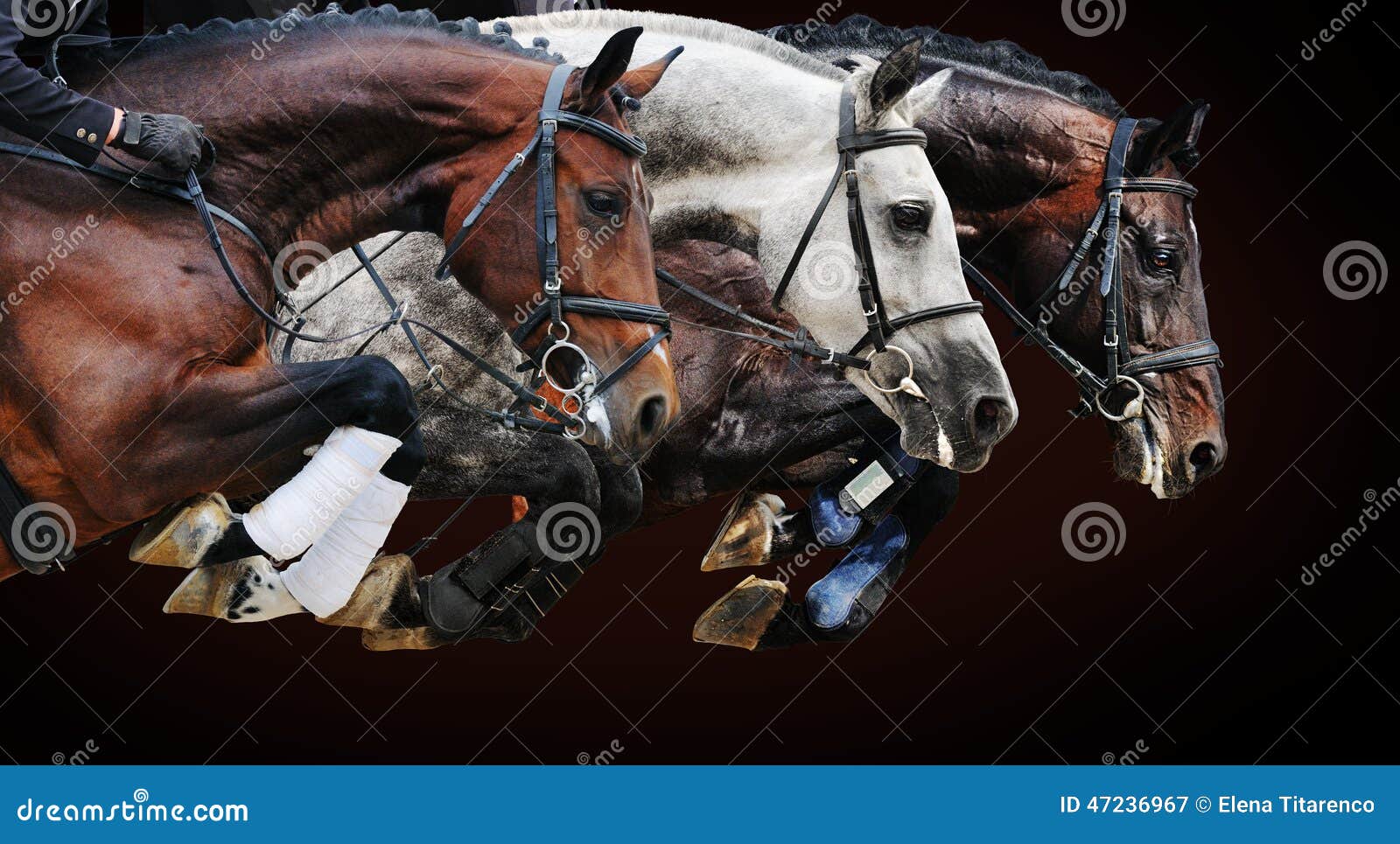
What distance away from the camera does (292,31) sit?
5293 millimetres

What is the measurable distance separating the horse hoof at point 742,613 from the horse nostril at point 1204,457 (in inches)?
68.6

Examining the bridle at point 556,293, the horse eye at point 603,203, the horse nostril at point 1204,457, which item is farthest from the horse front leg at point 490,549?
the horse nostril at point 1204,457

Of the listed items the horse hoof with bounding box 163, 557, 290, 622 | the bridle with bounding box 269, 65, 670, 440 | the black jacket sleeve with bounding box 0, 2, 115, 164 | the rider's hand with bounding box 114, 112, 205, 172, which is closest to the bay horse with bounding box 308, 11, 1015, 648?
the horse hoof with bounding box 163, 557, 290, 622

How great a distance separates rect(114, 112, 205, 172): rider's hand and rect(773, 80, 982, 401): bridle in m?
2.17

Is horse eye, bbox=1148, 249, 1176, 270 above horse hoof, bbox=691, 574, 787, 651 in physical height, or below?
above

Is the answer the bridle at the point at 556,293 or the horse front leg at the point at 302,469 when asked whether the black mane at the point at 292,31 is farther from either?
the horse front leg at the point at 302,469

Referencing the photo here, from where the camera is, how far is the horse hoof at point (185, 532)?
5074 millimetres

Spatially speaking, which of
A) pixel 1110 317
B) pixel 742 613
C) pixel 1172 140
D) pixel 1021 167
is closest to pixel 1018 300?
pixel 1110 317

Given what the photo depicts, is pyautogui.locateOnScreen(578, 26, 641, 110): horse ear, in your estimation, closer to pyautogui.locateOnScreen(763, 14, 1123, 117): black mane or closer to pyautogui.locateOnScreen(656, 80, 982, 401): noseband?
pyautogui.locateOnScreen(656, 80, 982, 401): noseband

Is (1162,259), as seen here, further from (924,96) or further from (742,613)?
(742,613)

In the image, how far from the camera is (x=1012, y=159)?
22.4ft

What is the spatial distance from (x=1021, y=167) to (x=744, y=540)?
1914 mm

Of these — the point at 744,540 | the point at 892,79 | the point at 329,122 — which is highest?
the point at 892,79

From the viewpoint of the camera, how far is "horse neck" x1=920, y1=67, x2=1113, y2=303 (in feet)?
22.4
